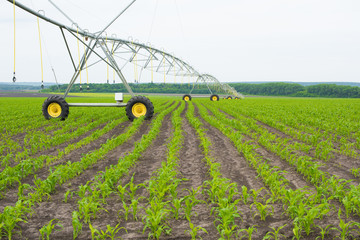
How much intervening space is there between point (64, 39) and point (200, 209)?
36.0 feet

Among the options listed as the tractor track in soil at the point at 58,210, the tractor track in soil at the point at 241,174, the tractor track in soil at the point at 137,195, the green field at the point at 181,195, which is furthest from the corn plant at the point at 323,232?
the tractor track in soil at the point at 58,210

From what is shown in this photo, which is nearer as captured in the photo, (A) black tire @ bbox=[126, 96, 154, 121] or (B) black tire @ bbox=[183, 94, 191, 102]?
(A) black tire @ bbox=[126, 96, 154, 121]

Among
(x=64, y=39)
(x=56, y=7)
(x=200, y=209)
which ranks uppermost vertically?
(x=56, y=7)

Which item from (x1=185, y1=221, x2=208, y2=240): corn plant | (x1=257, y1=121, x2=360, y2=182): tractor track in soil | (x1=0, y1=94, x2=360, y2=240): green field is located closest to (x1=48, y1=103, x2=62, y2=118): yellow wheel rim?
(x1=0, y1=94, x2=360, y2=240): green field

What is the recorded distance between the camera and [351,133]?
1086 cm

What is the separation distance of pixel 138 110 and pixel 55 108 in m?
4.22

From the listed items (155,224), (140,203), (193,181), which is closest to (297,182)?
(193,181)

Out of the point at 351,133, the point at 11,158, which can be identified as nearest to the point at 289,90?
the point at 351,133

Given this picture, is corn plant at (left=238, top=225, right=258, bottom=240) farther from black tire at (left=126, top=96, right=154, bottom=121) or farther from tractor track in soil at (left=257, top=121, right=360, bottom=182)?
black tire at (left=126, top=96, right=154, bottom=121)

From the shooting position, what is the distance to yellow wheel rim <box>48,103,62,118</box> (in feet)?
44.5

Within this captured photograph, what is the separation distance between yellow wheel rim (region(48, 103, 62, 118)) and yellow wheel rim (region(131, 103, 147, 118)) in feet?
12.5

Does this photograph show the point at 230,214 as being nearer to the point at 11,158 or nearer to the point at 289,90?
the point at 11,158

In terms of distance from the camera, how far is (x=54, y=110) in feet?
45.0

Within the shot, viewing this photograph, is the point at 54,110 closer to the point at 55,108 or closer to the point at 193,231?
the point at 55,108
